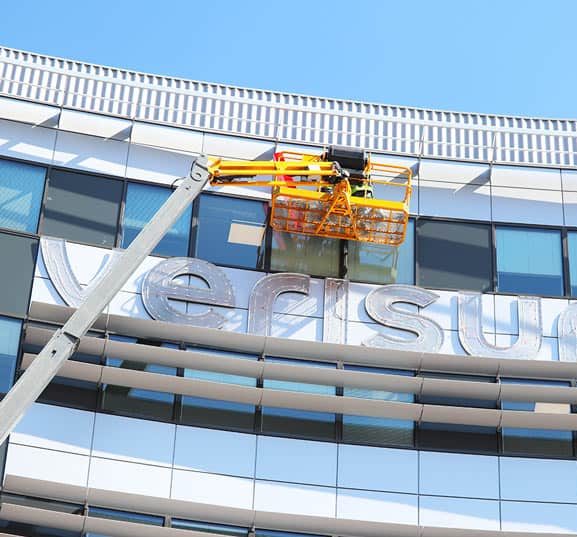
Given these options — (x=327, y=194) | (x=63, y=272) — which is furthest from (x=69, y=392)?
(x=327, y=194)

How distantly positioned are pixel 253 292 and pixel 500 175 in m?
6.36

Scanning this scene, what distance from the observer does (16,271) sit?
941 inches

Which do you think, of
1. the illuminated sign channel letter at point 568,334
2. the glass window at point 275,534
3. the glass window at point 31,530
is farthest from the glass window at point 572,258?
the glass window at point 31,530

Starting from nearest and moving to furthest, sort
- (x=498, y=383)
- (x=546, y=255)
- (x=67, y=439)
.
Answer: (x=67, y=439), (x=498, y=383), (x=546, y=255)

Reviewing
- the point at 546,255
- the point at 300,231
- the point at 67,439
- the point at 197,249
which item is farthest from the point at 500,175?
the point at 67,439

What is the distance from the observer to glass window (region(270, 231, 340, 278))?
87.3ft

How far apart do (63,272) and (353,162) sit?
20.5 feet

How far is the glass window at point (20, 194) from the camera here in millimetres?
25781

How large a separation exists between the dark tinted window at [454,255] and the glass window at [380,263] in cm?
26

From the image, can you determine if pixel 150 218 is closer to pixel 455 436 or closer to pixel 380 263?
pixel 380 263

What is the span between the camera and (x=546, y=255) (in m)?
27.6

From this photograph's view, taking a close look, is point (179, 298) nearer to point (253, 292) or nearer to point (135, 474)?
point (253, 292)

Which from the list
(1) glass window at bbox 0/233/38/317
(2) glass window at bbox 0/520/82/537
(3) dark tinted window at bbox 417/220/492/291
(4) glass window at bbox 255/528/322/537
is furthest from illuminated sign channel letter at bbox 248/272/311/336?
(2) glass window at bbox 0/520/82/537

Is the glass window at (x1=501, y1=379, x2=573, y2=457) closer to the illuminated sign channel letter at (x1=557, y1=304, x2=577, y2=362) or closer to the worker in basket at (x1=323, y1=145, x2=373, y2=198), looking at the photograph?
the illuminated sign channel letter at (x1=557, y1=304, x2=577, y2=362)
